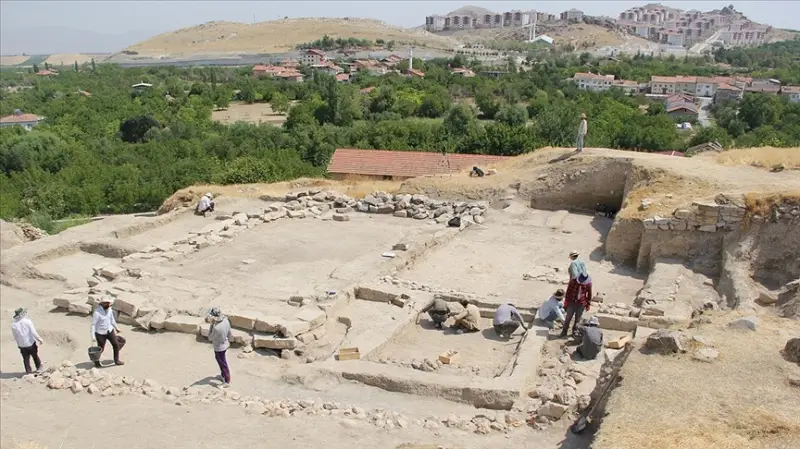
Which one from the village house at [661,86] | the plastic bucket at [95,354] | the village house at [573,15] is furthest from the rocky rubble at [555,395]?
the village house at [573,15]

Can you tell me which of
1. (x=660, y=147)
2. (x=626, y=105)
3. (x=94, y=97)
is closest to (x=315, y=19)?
(x=94, y=97)

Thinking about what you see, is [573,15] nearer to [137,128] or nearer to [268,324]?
[137,128]

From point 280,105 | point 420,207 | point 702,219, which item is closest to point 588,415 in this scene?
point 702,219

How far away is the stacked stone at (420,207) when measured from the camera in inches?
605

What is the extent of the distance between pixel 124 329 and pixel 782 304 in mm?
9672

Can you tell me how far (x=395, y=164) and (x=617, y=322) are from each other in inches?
608

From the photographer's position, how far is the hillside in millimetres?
153875

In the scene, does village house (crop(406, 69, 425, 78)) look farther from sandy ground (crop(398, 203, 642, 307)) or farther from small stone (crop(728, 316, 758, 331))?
small stone (crop(728, 316, 758, 331))

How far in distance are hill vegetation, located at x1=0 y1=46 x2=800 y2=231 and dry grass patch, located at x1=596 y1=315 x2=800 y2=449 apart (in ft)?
68.6

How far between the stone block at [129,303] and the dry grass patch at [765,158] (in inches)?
495

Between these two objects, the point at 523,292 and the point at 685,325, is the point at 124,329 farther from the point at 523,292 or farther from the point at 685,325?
the point at 685,325

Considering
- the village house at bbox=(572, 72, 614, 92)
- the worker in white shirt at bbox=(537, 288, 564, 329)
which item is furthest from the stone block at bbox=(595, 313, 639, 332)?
the village house at bbox=(572, 72, 614, 92)

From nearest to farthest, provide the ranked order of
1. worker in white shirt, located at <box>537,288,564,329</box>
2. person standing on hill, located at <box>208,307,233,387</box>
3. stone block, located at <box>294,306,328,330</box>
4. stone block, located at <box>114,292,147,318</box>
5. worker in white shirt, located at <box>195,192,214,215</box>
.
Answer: person standing on hill, located at <box>208,307,233,387</box> < worker in white shirt, located at <box>537,288,564,329</box> < stone block, located at <box>294,306,328,330</box> < stone block, located at <box>114,292,147,318</box> < worker in white shirt, located at <box>195,192,214,215</box>

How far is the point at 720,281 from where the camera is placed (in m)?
10.6
